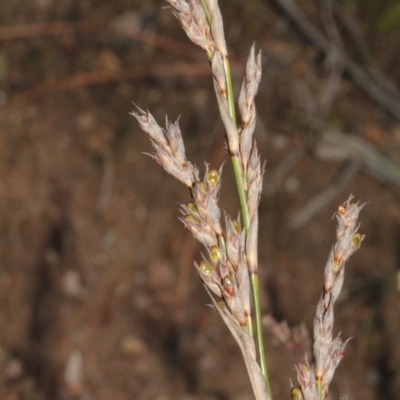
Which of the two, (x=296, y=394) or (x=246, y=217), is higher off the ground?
(x=246, y=217)

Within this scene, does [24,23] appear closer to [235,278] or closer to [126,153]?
[126,153]

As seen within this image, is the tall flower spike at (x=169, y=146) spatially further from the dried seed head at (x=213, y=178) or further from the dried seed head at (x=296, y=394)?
the dried seed head at (x=296, y=394)

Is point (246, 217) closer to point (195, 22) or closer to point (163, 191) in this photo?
point (195, 22)

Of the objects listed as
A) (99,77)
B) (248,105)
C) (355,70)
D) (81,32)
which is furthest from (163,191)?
(248,105)

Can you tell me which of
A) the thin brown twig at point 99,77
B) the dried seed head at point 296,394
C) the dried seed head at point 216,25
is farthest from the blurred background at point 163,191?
the dried seed head at point 216,25

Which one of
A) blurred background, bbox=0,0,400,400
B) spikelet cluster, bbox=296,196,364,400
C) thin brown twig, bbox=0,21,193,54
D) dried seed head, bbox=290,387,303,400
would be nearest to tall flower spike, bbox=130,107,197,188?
spikelet cluster, bbox=296,196,364,400

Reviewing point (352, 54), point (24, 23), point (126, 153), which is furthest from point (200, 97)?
point (24, 23)

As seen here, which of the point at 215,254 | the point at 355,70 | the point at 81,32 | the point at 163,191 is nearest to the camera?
the point at 215,254
